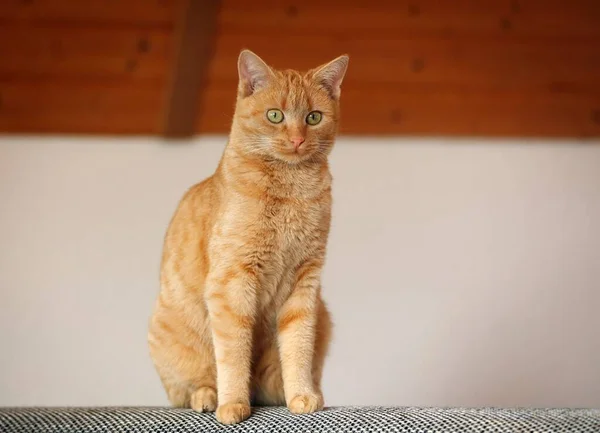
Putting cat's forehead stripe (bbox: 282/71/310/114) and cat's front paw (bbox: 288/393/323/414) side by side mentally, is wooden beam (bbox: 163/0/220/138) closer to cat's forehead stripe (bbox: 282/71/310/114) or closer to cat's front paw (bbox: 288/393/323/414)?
cat's forehead stripe (bbox: 282/71/310/114)

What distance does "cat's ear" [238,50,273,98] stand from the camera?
5.04ft

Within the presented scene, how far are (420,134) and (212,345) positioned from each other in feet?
6.37

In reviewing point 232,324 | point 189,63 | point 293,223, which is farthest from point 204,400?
point 189,63

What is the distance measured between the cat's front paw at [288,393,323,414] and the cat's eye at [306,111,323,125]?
56 cm

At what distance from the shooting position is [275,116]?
1.51 m

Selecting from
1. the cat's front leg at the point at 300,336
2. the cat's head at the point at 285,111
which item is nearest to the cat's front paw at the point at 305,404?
the cat's front leg at the point at 300,336

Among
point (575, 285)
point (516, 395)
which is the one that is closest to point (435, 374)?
point (516, 395)

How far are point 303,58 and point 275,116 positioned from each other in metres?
1.64

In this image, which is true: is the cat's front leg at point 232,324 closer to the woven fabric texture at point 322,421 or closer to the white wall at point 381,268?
the woven fabric texture at point 322,421

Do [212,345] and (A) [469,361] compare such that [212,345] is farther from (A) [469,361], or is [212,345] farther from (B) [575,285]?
(B) [575,285]

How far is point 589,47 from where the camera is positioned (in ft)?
10.2

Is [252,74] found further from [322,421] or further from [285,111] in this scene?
[322,421]

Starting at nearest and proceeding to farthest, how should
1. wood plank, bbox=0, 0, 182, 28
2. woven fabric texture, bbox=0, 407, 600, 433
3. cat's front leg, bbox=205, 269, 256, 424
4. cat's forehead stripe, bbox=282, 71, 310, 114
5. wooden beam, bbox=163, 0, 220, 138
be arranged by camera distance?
woven fabric texture, bbox=0, 407, 600, 433
cat's front leg, bbox=205, 269, 256, 424
cat's forehead stripe, bbox=282, 71, 310, 114
wooden beam, bbox=163, 0, 220, 138
wood plank, bbox=0, 0, 182, 28

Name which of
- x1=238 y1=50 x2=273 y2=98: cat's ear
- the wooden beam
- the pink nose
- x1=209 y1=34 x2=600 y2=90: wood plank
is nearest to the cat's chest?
the pink nose
